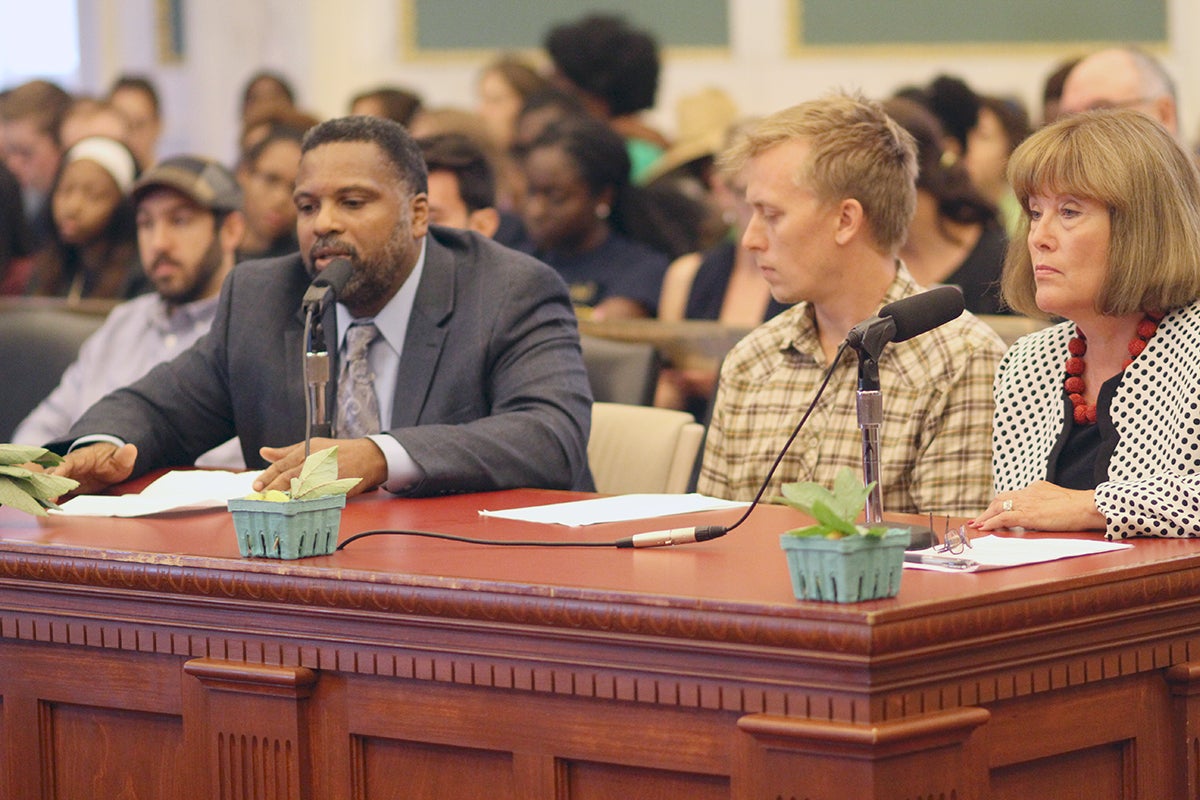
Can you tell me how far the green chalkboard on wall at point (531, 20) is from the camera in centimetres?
905

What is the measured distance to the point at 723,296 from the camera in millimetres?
4863

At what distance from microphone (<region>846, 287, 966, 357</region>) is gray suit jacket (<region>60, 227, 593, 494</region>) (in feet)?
3.08

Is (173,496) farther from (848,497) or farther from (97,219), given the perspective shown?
(97,219)

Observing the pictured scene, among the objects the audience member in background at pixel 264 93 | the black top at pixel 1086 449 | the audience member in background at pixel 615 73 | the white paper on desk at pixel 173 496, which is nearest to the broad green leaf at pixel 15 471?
the white paper on desk at pixel 173 496

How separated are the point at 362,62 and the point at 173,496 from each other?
278 inches

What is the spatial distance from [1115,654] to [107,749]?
1.25m

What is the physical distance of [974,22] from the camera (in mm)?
8594

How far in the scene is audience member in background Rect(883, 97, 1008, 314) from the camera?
13.8ft

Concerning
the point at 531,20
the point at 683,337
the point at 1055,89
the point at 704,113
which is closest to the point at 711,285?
the point at 683,337

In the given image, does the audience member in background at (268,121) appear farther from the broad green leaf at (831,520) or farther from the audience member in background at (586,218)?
the broad green leaf at (831,520)

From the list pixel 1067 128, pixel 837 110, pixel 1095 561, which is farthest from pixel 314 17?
pixel 1095 561

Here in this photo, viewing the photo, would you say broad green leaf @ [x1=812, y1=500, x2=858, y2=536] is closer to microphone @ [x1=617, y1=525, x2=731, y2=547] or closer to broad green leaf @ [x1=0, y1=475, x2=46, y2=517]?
microphone @ [x1=617, y1=525, x2=731, y2=547]

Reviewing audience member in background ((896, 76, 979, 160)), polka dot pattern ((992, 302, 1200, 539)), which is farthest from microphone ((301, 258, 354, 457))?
audience member in background ((896, 76, 979, 160))

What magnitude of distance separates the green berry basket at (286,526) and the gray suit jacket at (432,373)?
0.77 meters
